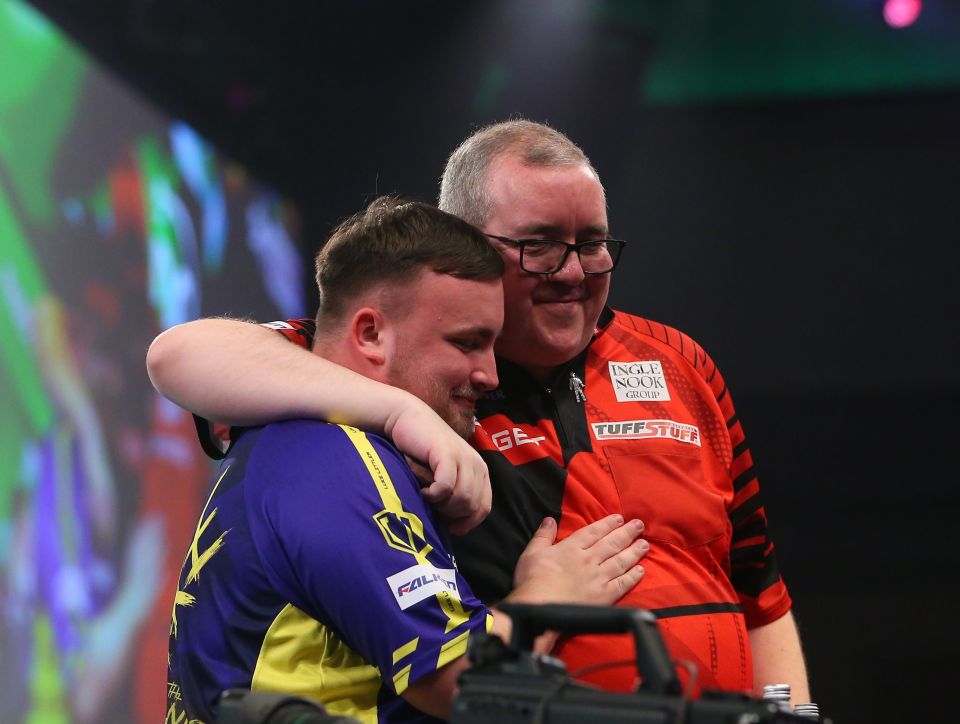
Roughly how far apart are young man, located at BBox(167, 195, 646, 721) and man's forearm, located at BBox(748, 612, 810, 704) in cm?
38

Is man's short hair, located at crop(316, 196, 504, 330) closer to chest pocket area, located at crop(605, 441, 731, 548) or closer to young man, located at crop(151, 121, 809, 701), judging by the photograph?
young man, located at crop(151, 121, 809, 701)

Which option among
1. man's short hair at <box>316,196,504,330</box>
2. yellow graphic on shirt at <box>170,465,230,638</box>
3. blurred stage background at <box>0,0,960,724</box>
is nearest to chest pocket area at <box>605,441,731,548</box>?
man's short hair at <box>316,196,504,330</box>

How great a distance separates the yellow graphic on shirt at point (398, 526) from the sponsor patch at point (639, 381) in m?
0.56

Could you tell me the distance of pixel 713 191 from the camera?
4020 millimetres

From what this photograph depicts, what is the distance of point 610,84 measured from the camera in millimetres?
4109

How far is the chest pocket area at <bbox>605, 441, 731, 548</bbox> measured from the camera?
154cm

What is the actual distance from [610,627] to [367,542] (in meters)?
0.36

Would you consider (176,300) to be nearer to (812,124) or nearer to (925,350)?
(812,124)

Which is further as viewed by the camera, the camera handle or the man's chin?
the man's chin

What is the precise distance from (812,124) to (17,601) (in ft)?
10.1

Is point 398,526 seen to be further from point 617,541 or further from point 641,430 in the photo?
point 641,430

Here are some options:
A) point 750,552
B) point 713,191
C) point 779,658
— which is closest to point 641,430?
point 750,552

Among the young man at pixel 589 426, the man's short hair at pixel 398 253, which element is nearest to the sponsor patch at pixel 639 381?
the young man at pixel 589 426

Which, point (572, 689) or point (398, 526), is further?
point (398, 526)
